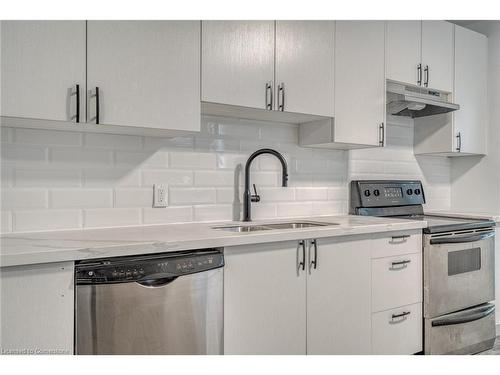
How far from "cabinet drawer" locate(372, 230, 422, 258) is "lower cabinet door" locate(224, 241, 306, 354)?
54cm

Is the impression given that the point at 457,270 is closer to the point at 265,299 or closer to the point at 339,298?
the point at 339,298

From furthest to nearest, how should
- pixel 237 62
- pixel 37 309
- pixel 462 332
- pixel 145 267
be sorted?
pixel 462 332 < pixel 237 62 < pixel 145 267 < pixel 37 309

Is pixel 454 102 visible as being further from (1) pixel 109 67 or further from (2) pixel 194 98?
(1) pixel 109 67

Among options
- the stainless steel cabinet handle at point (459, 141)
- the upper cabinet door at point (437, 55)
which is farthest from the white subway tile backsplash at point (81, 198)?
the stainless steel cabinet handle at point (459, 141)

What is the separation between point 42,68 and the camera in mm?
1549

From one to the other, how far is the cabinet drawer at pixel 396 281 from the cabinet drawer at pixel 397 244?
29mm

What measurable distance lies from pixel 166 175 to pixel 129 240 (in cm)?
66

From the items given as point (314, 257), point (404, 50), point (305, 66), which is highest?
point (404, 50)

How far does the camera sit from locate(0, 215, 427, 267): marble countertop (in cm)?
136

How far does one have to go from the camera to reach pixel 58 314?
4.53 ft

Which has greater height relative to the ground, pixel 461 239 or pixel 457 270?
pixel 461 239

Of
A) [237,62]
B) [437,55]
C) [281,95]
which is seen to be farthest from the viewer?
[437,55]

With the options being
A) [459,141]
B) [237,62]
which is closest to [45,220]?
[237,62]

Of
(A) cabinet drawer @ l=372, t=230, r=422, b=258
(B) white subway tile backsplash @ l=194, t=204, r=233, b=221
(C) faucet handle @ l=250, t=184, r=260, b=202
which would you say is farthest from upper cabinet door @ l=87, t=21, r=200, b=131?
(A) cabinet drawer @ l=372, t=230, r=422, b=258
